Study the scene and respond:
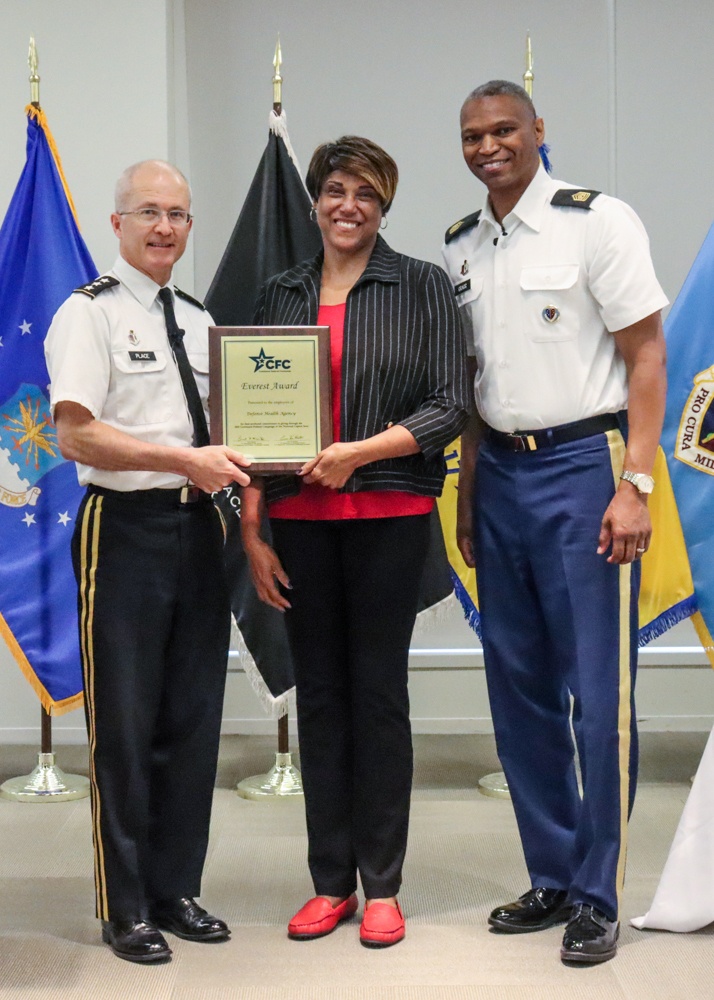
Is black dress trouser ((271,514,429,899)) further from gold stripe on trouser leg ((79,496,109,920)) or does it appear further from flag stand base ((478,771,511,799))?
flag stand base ((478,771,511,799))

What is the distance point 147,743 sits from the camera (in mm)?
2262

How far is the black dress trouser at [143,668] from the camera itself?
7.25 ft

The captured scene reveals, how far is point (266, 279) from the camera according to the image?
3385 mm

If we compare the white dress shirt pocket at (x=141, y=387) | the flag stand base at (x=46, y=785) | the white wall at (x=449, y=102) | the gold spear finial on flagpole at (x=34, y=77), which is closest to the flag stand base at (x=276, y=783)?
the flag stand base at (x=46, y=785)

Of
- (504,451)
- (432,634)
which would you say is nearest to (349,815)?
(504,451)

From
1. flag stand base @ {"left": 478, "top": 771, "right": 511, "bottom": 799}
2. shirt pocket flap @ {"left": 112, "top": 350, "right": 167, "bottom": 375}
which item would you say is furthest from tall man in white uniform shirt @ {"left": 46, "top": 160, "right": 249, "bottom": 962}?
flag stand base @ {"left": 478, "top": 771, "right": 511, "bottom": 799}

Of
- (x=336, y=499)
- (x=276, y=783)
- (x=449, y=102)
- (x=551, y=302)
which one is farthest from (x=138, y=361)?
(x=449, y=102)

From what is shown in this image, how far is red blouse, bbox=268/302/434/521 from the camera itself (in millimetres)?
2238

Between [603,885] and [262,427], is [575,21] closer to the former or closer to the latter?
[262,427]

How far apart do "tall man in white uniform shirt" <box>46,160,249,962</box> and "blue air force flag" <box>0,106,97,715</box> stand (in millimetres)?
1198

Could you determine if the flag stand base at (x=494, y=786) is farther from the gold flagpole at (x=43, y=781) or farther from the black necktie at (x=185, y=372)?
the black necktie at (x=185, y=372)

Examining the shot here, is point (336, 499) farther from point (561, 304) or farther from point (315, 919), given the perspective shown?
point (315, 919)

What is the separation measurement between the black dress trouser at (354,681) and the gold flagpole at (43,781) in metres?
1.34

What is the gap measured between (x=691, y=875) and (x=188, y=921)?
1029 mm
